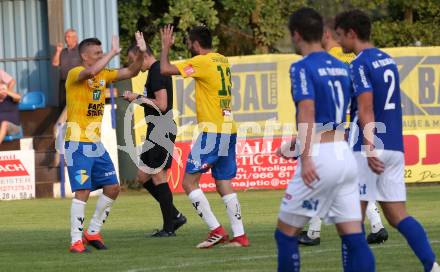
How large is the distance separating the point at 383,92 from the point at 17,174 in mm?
13681

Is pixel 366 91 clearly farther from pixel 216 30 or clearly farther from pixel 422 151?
pixel 216 30

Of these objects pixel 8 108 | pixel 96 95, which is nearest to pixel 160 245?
pixel 96 95

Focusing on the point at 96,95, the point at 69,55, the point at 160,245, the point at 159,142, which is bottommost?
the point at 160,245

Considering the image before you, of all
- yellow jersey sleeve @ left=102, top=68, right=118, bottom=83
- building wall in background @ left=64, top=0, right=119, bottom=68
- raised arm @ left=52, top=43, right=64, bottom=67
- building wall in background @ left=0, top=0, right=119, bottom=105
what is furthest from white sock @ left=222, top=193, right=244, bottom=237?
building wall in background @ left=0, top=0, right=119, bottom=105

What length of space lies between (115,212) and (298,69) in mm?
10298

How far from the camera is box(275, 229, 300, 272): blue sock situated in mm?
7738

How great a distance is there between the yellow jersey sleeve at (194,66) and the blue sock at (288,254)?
413 centimetres

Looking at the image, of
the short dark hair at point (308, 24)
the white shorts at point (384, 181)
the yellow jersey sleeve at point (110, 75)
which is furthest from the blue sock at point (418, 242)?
the yellow jersey sleeve at point (110, 75)

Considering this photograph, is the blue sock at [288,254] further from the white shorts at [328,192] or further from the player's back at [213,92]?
the player's back at [213,92]

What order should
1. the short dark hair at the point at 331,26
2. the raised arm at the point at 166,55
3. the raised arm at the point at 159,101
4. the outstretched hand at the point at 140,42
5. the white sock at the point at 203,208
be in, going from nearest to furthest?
the short dark hair at the point at 331,26, the raised arm at the point at 166,55, the outstretched hand at the point at 140,42, the white sock at the point at 203,208, the raised arm at the point at 159,101

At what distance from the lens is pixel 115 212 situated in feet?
57.8

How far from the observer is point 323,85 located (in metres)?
7.71

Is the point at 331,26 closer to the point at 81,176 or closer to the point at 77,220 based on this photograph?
the point at 81,176

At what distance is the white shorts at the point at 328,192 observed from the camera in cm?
760
